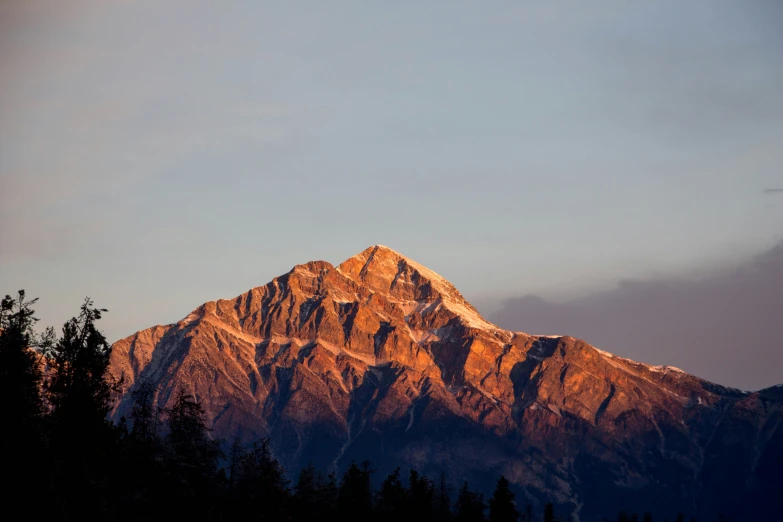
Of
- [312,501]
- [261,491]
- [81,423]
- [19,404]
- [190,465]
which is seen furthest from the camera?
[312,501]

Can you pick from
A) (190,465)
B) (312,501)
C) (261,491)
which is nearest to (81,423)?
(190,465)

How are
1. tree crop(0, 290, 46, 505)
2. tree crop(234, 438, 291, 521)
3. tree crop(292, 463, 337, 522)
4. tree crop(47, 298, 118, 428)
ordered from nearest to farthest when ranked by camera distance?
tree crop(0, 290, 46, 505) < tree crop(47, 298, 118, 428) < tree crop(234, 438, 291, 521) < tree crop(292, 463, 337, 522)

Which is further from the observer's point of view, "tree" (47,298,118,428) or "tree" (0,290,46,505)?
"tree" (47,298,118,428)

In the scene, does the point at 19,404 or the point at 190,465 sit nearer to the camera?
the point at 19,404

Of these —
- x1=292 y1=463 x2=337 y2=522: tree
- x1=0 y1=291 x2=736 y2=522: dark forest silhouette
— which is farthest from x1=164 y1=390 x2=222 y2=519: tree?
x1=292 y1=463 x2=337 y2=522: tree

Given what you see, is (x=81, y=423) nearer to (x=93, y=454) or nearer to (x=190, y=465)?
(x=93, y=454)

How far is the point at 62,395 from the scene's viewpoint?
11894 centimetres

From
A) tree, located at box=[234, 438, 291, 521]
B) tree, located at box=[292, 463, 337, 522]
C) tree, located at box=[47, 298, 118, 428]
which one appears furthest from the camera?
tree, located at box=[292, 463, 337, 522]

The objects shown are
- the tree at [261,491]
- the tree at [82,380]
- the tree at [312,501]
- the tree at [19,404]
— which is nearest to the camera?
the tree at [19,404]

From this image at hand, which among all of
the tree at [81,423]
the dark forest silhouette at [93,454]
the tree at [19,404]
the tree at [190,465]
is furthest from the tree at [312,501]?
the tree at [19,404]

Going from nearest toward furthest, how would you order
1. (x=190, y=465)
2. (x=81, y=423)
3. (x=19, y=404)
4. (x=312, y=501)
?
(x=19, y=404)
(x=81, y=423)
(x=190, y=465)
(x=312, y=501)

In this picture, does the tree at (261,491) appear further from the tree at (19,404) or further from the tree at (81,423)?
the tree at (19,404)

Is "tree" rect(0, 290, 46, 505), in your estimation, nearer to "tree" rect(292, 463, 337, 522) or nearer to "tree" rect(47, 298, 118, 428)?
"tree" rect(47, 298, 118, 428)

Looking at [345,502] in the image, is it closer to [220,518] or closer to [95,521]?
[220,518]
